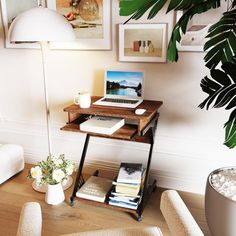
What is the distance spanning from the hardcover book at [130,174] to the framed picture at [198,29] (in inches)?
34.7

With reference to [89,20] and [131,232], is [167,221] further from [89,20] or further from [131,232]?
[89,20]

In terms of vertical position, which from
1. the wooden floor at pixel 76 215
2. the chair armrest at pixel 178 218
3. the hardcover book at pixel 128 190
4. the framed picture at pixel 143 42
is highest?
the framed picture at pixel 143 42

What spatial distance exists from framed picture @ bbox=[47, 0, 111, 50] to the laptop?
251 mm

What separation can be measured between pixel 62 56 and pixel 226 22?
4.27 feet

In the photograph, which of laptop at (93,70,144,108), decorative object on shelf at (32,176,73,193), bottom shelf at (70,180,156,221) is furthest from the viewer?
decorative object on shelf at (32,176,73,193)

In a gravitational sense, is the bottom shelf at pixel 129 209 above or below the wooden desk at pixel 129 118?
below

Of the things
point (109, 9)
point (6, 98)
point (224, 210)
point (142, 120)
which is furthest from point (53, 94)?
point (224, 210)

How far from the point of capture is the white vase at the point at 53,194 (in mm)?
2043

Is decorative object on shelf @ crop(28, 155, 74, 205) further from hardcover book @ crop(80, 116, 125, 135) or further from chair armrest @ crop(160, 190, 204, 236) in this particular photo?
chair armrest @ crop(160, 190, 204, 236)

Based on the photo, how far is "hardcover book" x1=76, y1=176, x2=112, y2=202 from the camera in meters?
2.00

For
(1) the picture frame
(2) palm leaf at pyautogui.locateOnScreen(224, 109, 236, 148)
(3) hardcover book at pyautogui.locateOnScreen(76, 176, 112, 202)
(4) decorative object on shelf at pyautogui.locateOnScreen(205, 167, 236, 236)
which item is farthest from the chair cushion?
(1) the picture frame

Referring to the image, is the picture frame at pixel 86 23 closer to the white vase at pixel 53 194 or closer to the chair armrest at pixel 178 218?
the white vase at pixel 53 194

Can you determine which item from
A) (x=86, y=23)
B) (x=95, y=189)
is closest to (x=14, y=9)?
(x=86, y=23)

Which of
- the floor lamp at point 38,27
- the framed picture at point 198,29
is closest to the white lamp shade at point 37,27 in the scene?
the floor lamp at point 38,27
